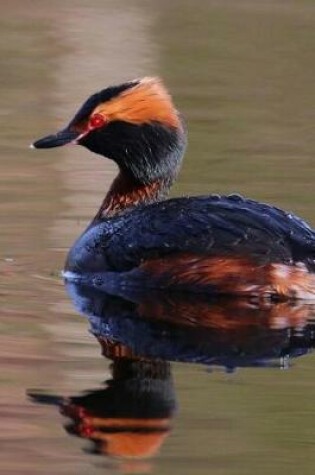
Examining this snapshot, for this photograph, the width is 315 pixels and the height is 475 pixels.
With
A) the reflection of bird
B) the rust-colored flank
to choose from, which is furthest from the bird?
the reflection of bird

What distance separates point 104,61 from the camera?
18719 millimetres

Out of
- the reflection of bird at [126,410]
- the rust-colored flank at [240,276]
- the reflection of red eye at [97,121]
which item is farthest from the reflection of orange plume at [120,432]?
the reflection of red eye at [97,121]

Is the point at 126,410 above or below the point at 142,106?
below

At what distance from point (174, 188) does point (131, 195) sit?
2.05m

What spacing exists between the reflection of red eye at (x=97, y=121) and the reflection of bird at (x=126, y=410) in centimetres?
239

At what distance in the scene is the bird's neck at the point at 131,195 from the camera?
9.70m

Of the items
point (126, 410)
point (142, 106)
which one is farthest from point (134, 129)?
point (126, 410)

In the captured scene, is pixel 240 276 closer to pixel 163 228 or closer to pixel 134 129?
pixel 163 228

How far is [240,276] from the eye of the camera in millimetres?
8516

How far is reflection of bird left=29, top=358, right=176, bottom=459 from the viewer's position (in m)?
6.23

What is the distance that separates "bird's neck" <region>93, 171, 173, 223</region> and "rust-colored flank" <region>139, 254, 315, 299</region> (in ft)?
3.40

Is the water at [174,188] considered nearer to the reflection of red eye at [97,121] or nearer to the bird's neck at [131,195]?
the bird's neck at [131,195]

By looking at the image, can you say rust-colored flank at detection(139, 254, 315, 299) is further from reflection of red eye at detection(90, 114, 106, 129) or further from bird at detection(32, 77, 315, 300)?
reflection of red eye at detection(90, 114, 106, 129)

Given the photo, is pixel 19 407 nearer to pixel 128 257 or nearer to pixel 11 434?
pixel 11 434
